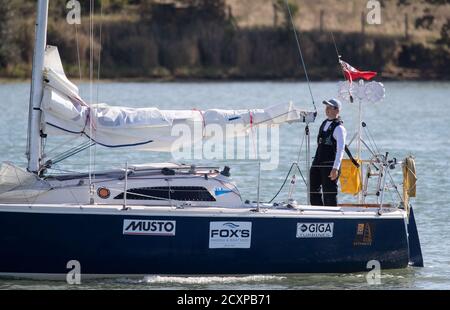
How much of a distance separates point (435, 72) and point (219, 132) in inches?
1844

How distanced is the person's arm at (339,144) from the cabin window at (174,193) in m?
1.78

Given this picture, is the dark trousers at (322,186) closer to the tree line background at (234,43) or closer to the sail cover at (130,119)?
the sail cover at (130,119)

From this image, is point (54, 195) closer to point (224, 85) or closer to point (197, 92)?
point (197, 92)

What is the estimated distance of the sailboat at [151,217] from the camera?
16.9 m

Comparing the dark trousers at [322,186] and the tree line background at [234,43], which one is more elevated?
the tree line background at [234,43]

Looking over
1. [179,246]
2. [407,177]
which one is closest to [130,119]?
[179,246]

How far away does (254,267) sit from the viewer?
57.3 feet

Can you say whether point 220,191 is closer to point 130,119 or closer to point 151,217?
point 151,217

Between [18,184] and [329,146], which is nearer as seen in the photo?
[18,184]

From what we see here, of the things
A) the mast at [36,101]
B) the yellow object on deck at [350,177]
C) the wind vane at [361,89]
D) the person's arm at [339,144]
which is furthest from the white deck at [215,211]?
the wind vane at [361,89]

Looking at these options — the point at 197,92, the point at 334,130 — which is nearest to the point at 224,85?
the point at 197,92

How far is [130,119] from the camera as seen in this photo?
17.7 metres

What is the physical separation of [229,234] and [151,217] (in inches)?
42.1
